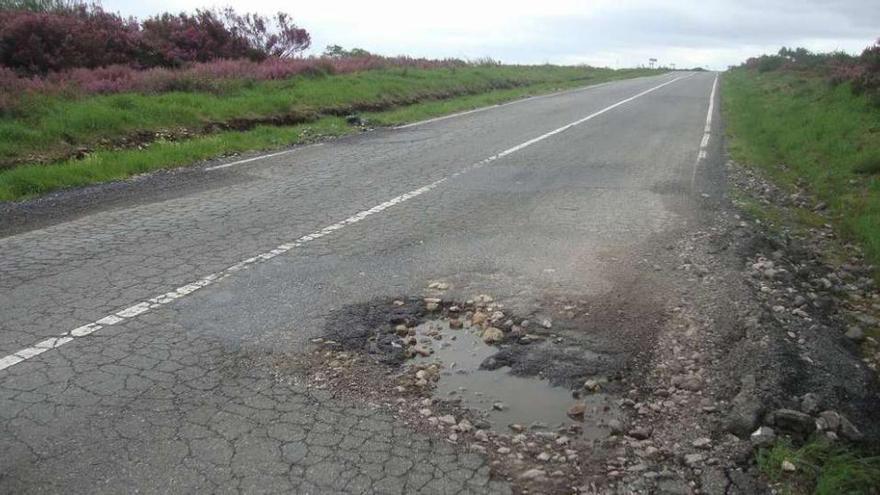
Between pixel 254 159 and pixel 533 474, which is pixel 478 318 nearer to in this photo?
pixel 533 474

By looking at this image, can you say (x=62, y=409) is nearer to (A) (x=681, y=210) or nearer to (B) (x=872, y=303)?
(B) (x=872, y=303)

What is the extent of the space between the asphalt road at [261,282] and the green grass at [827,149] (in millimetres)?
1600

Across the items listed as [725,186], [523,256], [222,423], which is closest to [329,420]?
[222,423]

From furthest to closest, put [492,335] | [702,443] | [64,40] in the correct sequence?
[64,40]
[492,335]
[702,443]

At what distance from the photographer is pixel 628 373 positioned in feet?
12.9

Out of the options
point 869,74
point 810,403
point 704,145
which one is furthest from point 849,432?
point 869,74

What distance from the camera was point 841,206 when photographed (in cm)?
839

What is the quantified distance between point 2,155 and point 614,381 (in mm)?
9860

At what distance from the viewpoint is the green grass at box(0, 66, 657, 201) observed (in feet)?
30.8

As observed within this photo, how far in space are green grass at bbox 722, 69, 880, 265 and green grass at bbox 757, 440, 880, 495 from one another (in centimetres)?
414

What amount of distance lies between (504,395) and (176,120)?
1132 centimetres

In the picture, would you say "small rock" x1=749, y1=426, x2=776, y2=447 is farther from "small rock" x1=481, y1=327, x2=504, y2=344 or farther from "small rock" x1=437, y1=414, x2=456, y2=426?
"small rock" x1=481, y1=327, x2=504, y2=344

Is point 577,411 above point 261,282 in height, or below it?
below

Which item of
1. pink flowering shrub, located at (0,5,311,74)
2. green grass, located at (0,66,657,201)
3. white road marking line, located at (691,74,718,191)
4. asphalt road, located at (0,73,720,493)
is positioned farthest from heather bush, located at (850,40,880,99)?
pink flowering shrub, located at (0,5,311,74)
